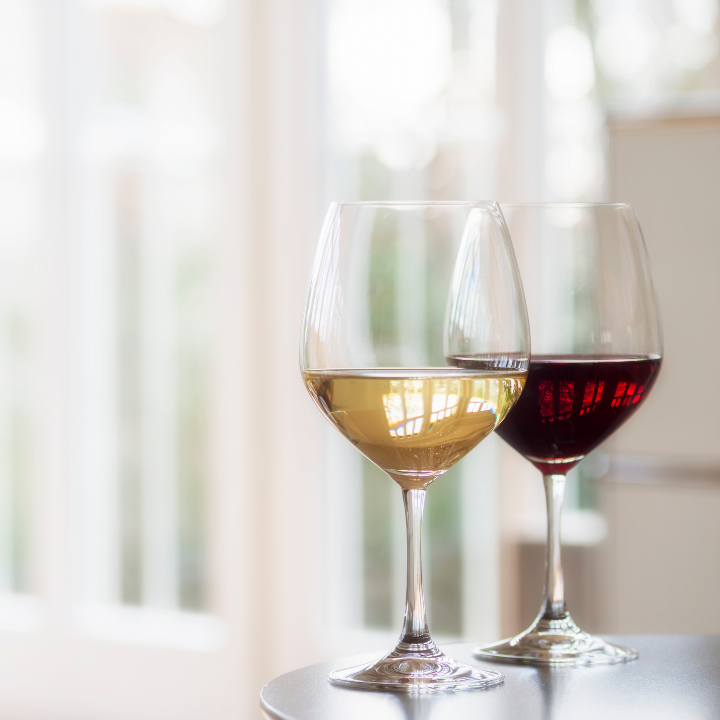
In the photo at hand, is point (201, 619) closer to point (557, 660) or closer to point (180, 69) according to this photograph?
point (180, 69)

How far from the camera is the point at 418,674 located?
498 millimetres

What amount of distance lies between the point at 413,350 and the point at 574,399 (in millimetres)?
122

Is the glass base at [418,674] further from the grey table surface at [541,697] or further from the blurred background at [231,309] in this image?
the blurred background at [231,309]

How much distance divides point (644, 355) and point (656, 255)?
60.4 inches

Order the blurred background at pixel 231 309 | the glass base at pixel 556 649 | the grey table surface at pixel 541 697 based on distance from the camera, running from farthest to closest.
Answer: the blurred background at pixel 231 309, the glass base at pixel 556 649, the grey table surface at pixel 541 697

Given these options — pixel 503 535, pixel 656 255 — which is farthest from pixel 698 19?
pixel 503 535

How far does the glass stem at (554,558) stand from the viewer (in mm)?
575

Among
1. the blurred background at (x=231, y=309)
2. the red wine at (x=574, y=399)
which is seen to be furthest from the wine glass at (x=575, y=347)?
the blurred background at (x=231, y=309)

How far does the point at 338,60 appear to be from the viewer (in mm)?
3082

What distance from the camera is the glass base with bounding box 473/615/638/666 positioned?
1.83 feet

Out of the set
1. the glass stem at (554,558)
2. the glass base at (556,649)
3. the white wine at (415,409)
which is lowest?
the glass base at (556,649)

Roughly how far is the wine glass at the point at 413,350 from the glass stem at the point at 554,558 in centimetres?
8

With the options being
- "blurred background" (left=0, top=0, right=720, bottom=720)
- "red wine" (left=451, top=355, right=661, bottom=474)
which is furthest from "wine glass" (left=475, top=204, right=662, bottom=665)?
"blurred background" (left=0, top=0, right=720, bottom=720)

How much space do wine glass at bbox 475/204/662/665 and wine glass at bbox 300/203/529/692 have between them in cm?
5
